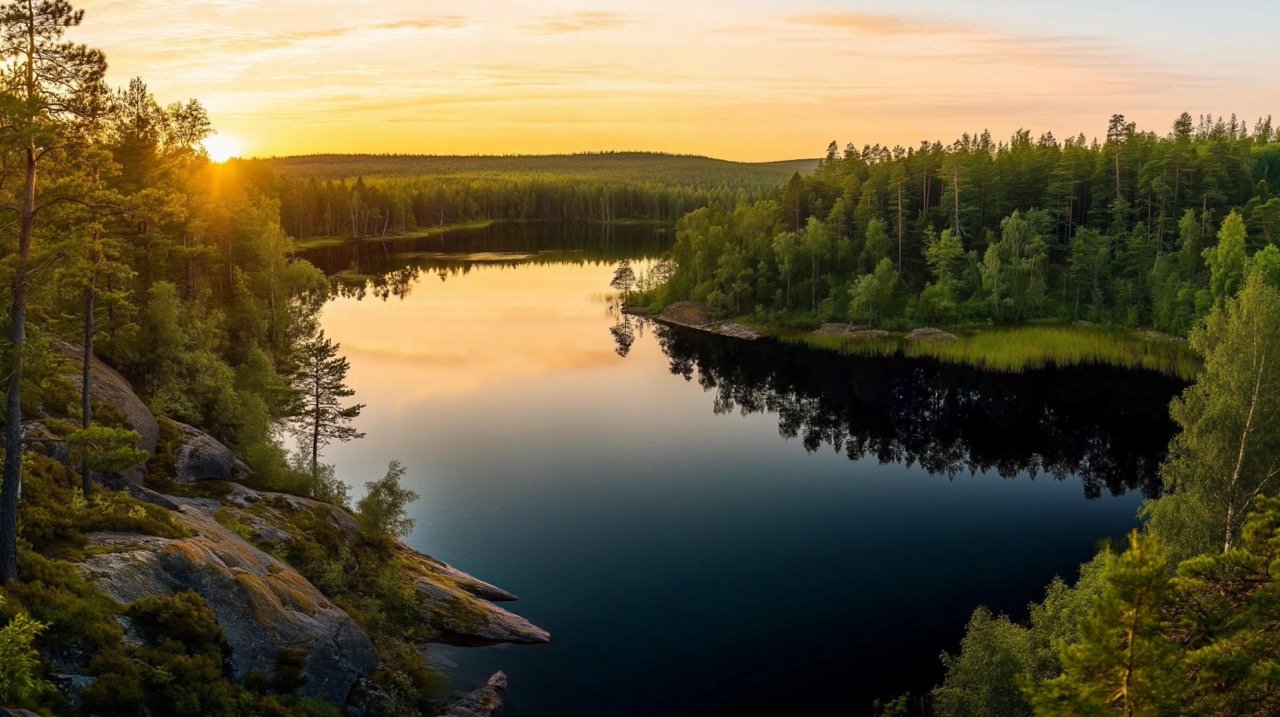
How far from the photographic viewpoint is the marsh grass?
95.8 meters

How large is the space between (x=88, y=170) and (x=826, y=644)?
35.3m

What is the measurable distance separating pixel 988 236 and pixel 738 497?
76.4 metres

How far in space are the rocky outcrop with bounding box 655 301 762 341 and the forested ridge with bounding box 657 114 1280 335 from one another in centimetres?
241

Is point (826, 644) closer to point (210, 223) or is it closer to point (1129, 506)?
point (1129, 506)

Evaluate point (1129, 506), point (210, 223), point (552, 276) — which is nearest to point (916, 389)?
point (1129, 506)

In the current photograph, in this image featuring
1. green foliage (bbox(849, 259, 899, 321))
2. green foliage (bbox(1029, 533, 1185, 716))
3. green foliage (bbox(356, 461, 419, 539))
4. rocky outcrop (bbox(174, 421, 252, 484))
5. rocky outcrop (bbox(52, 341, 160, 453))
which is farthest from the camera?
green foliage (bbox(849, 259, 899, 321))

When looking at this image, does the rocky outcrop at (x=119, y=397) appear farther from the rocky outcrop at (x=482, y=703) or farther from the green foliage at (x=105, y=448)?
the rocky outcrop at (x=482, y=703)

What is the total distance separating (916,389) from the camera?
93.5 meters

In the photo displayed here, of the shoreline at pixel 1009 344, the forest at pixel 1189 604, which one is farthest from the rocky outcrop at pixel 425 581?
the shoreline at pixel 1009 344

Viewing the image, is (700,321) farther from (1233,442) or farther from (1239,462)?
(1239,462)

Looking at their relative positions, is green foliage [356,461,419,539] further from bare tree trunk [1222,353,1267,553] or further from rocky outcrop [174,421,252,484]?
bare tree trunk [1222,353,1267,553]

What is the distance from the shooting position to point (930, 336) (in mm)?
112062

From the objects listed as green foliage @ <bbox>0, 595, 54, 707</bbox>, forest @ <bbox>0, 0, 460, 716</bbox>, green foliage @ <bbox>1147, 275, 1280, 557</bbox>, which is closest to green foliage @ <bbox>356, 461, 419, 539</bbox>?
forest @ <bbox>0, 0, 460, 716</bbox>

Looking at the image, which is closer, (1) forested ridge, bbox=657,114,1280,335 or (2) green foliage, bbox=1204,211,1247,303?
(2) green foliage, bbox=1204,211,1247,303
